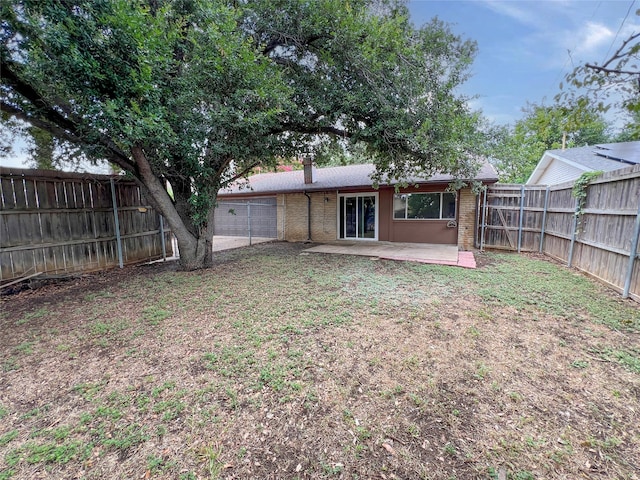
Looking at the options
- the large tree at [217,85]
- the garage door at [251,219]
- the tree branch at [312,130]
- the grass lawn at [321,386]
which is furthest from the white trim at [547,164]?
the garage door at [251,219]

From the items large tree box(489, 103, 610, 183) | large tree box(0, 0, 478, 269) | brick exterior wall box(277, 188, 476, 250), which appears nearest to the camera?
large tree box(489, 103, 610, 183)

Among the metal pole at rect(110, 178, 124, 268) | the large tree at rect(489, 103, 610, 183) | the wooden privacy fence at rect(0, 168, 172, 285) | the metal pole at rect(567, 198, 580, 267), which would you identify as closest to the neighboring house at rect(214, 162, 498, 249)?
the large tree at rect(489, 103, 610, 183)

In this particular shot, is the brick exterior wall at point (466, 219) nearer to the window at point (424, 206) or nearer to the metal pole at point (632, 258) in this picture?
the window at point (424, 206)

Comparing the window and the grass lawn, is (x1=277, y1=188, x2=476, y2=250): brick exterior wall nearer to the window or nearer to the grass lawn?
the window

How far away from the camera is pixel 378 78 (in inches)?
242

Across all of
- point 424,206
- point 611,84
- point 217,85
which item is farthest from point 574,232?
point 217,85

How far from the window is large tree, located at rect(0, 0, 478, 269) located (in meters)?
2.83

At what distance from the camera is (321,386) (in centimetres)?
257

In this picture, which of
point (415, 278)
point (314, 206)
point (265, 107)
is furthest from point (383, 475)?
point (314, 206)

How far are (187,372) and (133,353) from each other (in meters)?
0.82

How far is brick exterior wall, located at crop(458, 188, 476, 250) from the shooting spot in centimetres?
984

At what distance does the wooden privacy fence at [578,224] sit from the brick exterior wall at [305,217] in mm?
5586

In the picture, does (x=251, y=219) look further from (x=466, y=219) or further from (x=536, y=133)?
(x=536, y=133)

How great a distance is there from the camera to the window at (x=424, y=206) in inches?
404
